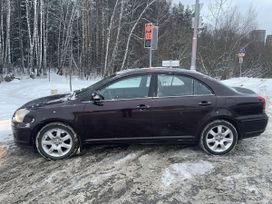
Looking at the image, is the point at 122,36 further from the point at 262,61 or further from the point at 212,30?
the point at 262,61

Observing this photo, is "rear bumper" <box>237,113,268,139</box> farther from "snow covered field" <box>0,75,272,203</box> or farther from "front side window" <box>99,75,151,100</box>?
"front side window" <box>99,75,151,100</box>

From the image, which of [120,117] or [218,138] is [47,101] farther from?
[218,138]

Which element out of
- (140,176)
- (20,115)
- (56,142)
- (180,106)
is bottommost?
(140,176)

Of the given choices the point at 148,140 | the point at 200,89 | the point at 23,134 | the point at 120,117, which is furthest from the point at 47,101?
the point at 200,89

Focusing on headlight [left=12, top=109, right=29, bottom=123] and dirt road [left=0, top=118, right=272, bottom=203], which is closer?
dirt road [left=0, top=118, right=272, bottom=203]

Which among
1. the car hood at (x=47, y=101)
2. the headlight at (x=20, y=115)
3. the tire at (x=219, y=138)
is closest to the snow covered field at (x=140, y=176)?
the tire at (x=219, y=138)

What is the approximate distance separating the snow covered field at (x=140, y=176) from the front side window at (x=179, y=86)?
103 cm

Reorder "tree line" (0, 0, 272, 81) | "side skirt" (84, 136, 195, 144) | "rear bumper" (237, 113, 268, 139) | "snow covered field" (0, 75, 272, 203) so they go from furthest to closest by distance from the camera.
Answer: "tree line" (0, 0, 272, 81) → "rear bumper" (237, 113, 268, 139) → "side skirt" (84, 136, 195, 144) → "snow covered field" (0, 75, 272, 203)

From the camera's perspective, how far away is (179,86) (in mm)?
5949

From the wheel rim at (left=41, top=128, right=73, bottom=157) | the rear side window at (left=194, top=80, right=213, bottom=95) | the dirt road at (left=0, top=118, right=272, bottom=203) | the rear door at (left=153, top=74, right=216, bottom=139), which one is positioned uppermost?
the rear side window at (left=194, top=80, right=213, bottom=95)

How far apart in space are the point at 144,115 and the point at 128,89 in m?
0.54

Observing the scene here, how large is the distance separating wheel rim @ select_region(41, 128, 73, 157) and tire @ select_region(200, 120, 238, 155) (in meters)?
2.26

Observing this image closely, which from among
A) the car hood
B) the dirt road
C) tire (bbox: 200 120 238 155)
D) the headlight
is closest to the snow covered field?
the dirt road

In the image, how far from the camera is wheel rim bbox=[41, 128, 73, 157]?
576 centimetres
